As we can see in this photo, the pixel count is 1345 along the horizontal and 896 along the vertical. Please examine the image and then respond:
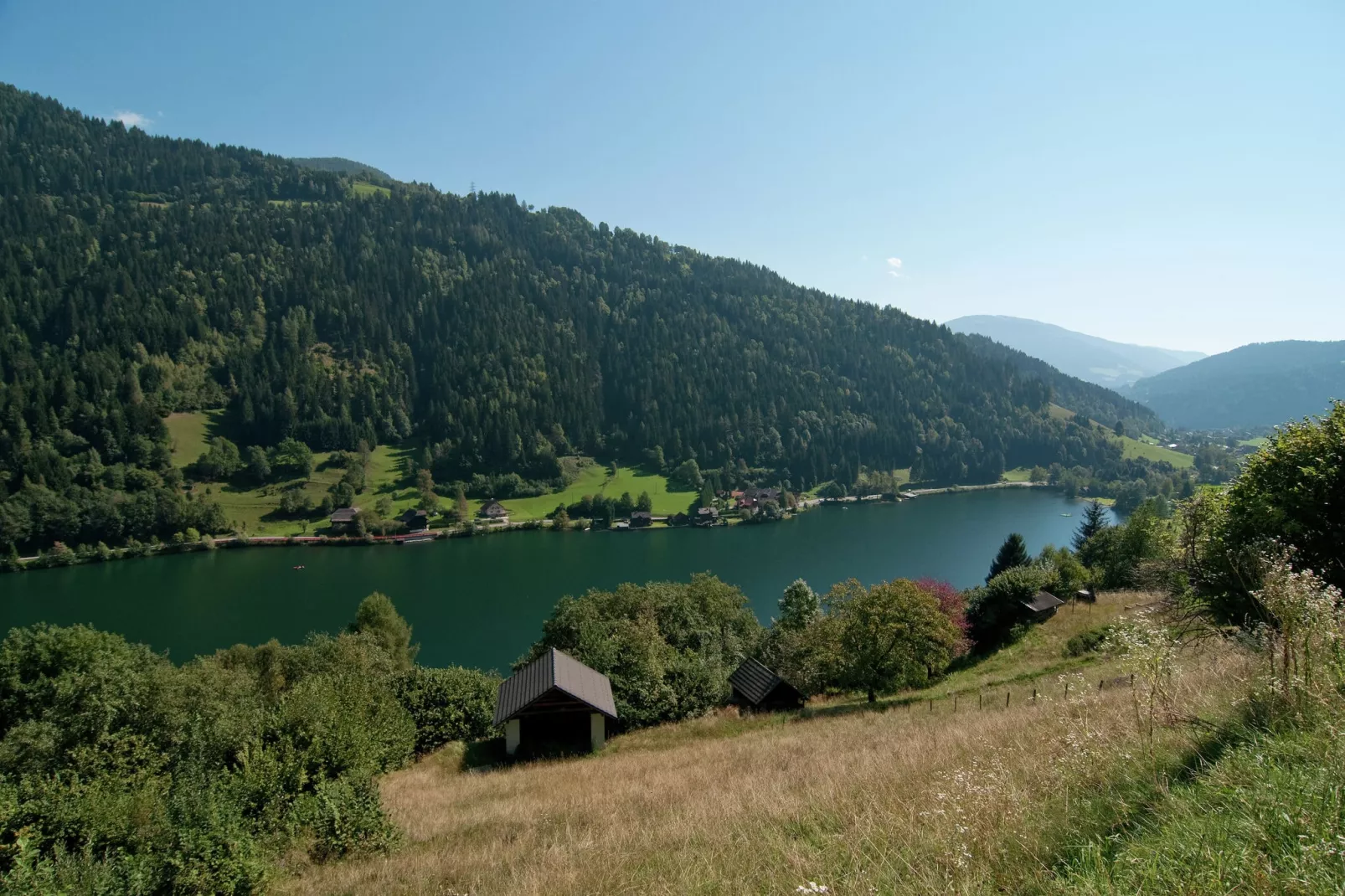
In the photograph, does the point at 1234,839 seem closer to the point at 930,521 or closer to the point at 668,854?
the point at 668,854

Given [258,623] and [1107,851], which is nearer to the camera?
[1107,851]

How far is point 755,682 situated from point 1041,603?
17.7 metres

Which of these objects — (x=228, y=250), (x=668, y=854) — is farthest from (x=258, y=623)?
(x=228, y=250)

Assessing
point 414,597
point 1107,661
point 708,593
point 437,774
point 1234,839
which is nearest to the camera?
point 1234,839

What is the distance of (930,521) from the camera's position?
104188 mm

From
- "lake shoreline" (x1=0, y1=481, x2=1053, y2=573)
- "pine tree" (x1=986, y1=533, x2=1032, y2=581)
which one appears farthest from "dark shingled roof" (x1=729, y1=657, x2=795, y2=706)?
"lake shoreline" (x1=0, y1=481, x2=1053, y2=573)


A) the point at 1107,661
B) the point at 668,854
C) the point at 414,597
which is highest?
the point at 668,854

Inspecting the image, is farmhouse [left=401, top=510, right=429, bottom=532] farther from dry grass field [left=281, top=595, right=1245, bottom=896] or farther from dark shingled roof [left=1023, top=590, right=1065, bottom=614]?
dry grass field [left=281, top=595, right=1245, bottom=896]

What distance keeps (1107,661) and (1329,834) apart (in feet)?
75.6

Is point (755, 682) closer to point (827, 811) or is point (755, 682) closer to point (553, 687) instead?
point (553, 687)

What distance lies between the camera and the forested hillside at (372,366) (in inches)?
4139

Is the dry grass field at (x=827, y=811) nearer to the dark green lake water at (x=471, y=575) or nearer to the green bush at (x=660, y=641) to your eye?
the green bush at (x=660, y=641)

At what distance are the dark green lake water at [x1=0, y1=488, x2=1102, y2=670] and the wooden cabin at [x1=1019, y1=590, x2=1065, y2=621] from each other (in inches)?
1204

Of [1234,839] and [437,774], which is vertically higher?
[1234,839]
